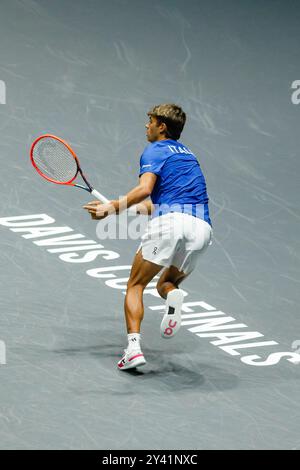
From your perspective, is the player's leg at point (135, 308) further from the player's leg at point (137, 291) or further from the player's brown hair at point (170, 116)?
the player's brown hair at point (170, 116)

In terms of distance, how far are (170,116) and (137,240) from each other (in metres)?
2.55

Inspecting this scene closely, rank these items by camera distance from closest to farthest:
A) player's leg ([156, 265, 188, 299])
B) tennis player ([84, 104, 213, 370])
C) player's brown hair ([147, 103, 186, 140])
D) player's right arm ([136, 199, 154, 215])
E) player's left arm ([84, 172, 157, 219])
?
1. player's left arm ([84, 172, 157, 219])
2. tennis player ([84, 104, 213, 370])
3. player's brown hair ([147, 103, 186, 140])
4. player's leg ([156, 265, 188, 299])
5. player's right arm ([136, 199, 154, 215])

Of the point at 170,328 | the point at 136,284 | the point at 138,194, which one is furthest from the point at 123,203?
the point at 170,328

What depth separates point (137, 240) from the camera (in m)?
12.1

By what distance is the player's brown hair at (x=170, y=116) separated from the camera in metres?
9.77

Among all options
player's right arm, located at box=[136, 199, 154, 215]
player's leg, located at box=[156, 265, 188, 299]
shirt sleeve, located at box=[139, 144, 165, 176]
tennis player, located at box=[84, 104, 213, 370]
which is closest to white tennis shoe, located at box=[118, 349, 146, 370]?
tennis player, located at box=[84, 104, 213, 370]

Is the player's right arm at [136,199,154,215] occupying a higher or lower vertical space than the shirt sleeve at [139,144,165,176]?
lower

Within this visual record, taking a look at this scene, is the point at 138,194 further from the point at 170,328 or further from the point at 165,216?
the point at 170,328

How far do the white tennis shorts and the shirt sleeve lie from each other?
0.35m

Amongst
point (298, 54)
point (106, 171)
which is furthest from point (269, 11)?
point (106, 171)

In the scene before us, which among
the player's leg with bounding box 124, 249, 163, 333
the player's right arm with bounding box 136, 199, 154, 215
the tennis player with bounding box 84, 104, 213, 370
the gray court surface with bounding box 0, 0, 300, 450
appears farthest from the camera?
the player's right arm with bounding box 136, 199, 154, 215

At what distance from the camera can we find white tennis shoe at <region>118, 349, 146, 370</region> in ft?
30.8

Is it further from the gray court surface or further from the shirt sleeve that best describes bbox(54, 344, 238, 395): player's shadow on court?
the shirt sleeve

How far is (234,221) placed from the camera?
12.6 m
